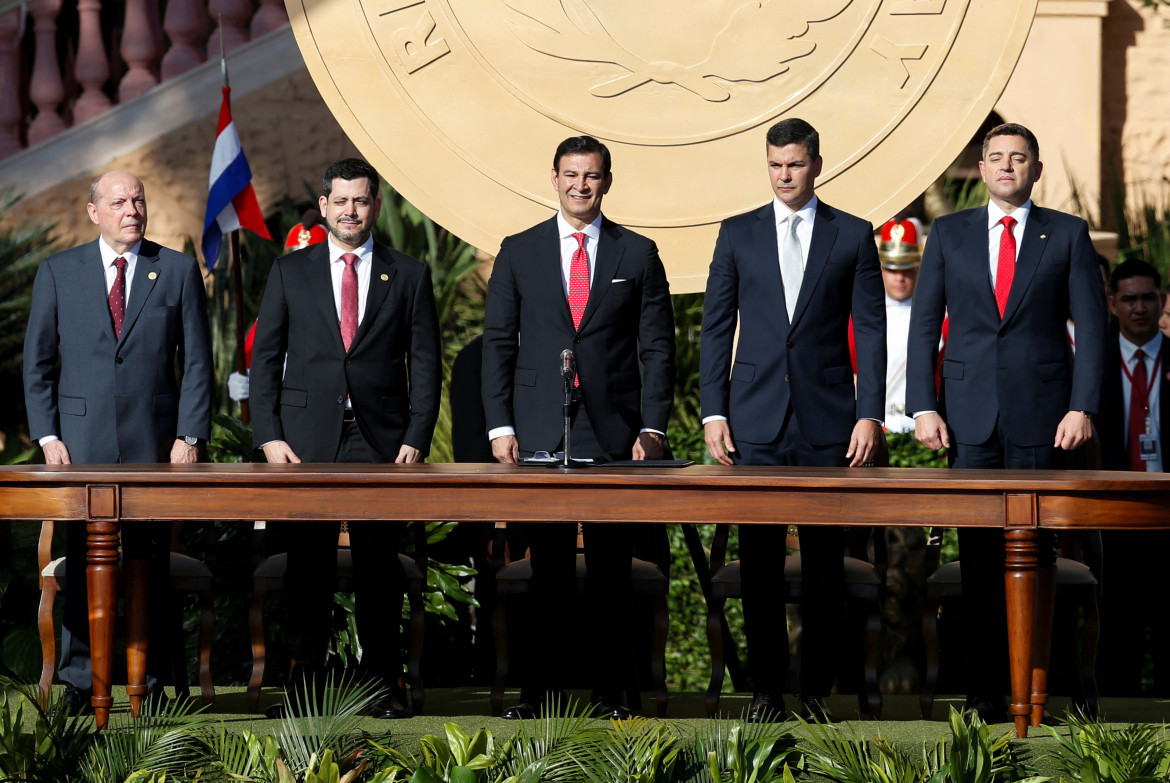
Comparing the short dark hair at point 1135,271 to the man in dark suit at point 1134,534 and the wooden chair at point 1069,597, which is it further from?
the wooden chair at point 1069,597

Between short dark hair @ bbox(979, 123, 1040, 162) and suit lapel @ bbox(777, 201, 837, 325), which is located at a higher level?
short dark hair @ bbox(979, 123, 1040, 162)

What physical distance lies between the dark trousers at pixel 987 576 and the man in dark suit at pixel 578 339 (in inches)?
36.3

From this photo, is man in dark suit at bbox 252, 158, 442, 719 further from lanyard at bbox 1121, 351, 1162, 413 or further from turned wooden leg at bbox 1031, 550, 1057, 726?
lanyard at bbox 1121, 351, 1162, 413

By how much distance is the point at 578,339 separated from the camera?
5.31 meters

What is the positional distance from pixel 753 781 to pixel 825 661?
2.64ft

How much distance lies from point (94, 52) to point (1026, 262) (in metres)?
5.02

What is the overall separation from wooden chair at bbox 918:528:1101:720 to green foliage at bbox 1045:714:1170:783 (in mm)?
662

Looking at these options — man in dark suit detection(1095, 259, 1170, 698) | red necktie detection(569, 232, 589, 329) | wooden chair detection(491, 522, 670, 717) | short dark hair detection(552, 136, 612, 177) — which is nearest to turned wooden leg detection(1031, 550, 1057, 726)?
wooden chair detection(491, 522, 670, 717)

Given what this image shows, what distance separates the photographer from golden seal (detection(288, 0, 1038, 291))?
6.45 meters

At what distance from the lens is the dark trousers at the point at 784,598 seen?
5062mm

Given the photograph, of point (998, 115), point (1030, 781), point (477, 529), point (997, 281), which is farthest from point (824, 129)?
point (998, 115)

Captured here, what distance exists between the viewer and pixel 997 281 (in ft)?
17.2

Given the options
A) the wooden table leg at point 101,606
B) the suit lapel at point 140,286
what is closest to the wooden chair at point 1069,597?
the wooden table leg at point 101,606

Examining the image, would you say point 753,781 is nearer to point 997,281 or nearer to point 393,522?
point 393,522
